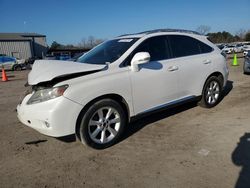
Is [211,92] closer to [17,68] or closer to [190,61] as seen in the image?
[190,61]

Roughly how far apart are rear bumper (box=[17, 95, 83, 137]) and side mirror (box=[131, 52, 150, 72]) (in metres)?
1.15

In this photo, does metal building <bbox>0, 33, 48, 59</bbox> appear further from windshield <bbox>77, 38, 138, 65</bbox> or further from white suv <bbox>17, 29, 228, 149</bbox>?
white suv <bbox>17, 29, 228, 149</bbox>

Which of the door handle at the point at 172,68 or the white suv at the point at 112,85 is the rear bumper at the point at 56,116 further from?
the door handle at the point at 172,68

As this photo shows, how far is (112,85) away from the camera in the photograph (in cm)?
389

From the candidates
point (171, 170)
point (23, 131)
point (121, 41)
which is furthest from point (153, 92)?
point (23, 131)

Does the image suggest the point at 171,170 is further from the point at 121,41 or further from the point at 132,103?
the point at 121,41

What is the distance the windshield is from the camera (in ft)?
14.1

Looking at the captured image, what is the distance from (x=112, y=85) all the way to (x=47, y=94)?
0.99 metres

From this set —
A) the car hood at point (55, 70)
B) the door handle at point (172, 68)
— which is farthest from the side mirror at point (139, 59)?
the door handle at point (172, 68)

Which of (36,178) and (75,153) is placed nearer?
(36,178)

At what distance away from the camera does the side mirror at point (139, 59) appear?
13.0 ft

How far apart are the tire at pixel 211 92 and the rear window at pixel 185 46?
2.28 ft

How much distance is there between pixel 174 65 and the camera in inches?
187

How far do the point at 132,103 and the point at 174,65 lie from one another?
1.23 meters
